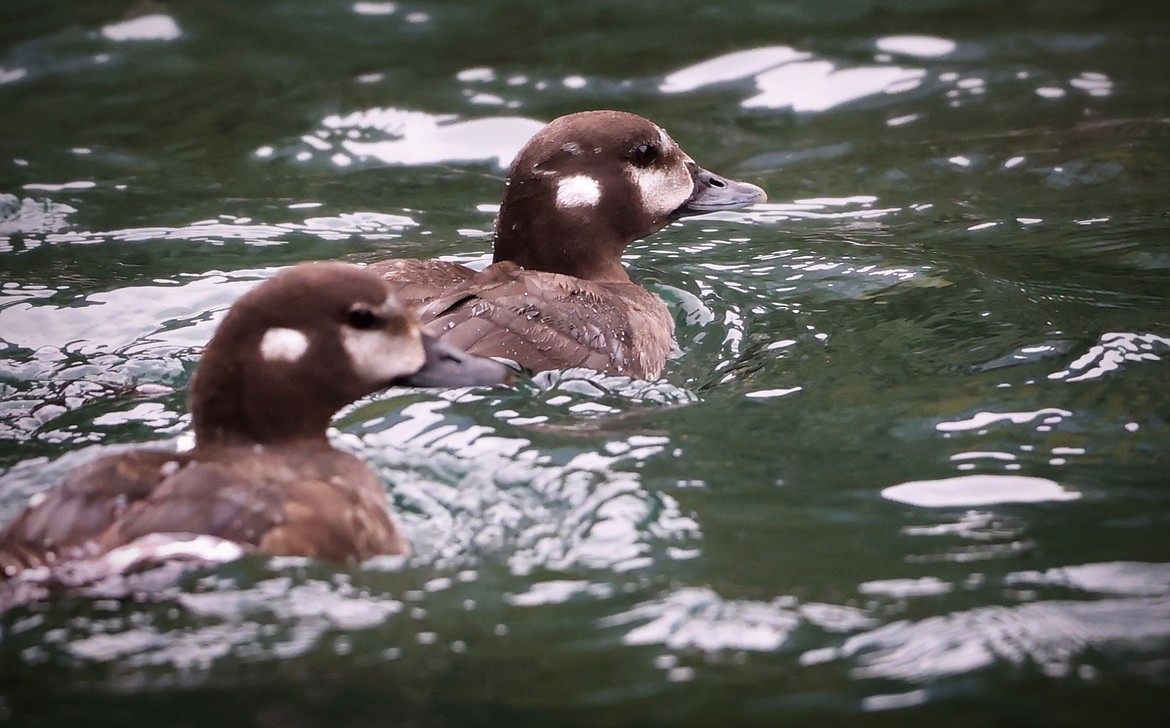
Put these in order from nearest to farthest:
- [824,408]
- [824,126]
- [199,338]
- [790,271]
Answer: [824,408] → [199,338] → [790,271] → [824,126]

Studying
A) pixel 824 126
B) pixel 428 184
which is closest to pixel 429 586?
pixel 428 184

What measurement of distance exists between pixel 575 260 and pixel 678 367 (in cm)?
72

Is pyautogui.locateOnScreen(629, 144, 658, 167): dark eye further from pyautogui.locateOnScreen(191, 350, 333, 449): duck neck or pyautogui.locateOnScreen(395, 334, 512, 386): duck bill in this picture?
pyautogui.locateOnScreen(191, 350, 333, 449): duck neck

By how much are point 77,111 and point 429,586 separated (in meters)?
7.22

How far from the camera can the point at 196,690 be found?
11.3 feet

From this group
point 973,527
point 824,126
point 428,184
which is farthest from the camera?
point 824,126

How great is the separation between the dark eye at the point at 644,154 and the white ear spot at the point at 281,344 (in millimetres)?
2560

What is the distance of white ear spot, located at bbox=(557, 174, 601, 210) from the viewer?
6498 mm

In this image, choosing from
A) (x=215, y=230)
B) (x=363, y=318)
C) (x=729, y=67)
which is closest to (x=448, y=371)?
(x=363, y=318)

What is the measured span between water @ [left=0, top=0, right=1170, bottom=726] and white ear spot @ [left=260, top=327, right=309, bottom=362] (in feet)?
2.15

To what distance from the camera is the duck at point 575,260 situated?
5641 millimetres

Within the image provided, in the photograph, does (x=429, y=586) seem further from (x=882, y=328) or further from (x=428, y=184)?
(x=428, y=184)

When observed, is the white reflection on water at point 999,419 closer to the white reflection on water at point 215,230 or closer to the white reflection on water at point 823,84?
the white reflection on water at point 215,230

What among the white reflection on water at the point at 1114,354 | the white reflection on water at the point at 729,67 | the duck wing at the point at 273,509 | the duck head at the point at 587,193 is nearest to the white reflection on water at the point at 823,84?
the white reflection on water at the point at 729,67
